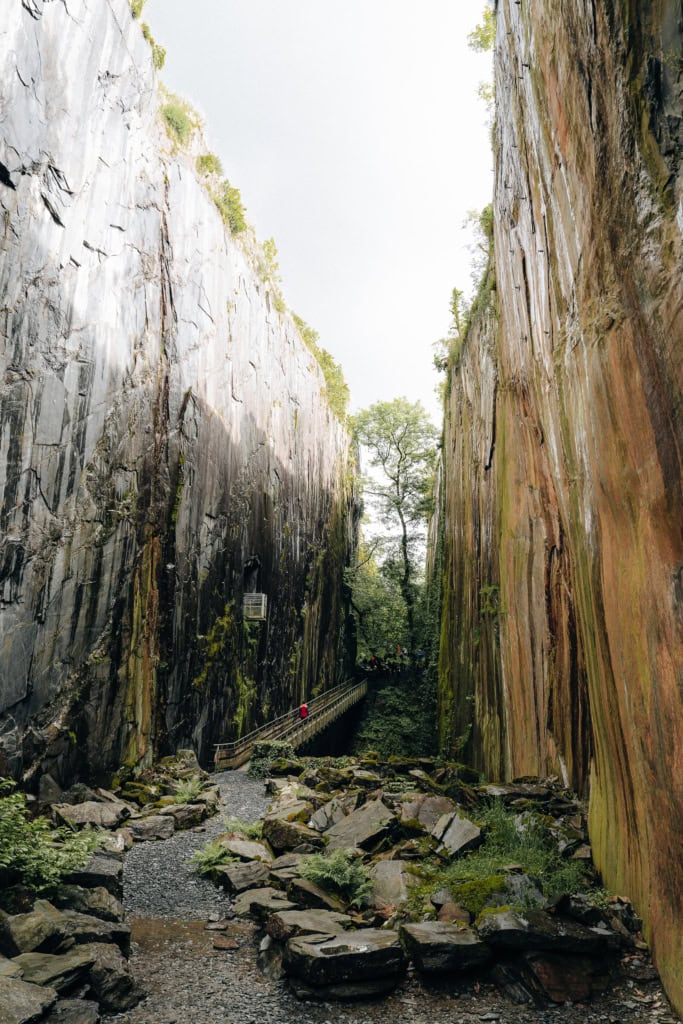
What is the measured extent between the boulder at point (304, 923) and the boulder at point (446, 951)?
28.8 inches

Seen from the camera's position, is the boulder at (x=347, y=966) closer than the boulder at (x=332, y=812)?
Yes

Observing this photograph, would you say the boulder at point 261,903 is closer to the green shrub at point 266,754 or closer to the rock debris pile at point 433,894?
the rock debris pile at point 433,894

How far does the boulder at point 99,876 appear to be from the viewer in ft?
19.7

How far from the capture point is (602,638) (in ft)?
18.8

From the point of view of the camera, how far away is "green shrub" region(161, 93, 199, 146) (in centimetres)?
1578

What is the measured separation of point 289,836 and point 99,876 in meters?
2.45

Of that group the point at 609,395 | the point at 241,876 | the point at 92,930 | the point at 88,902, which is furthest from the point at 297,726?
the point at 609,395

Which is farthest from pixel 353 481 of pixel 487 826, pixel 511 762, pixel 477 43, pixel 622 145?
pixel 622 145

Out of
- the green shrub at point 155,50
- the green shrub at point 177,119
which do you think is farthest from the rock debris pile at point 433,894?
Answer: the green shrub at point 155,50

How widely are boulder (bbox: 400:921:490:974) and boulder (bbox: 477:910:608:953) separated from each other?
105mm

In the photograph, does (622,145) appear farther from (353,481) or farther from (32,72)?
(353,481)

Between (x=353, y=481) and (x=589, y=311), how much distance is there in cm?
2803

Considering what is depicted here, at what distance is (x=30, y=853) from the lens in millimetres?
5566

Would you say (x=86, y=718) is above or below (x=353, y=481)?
below
